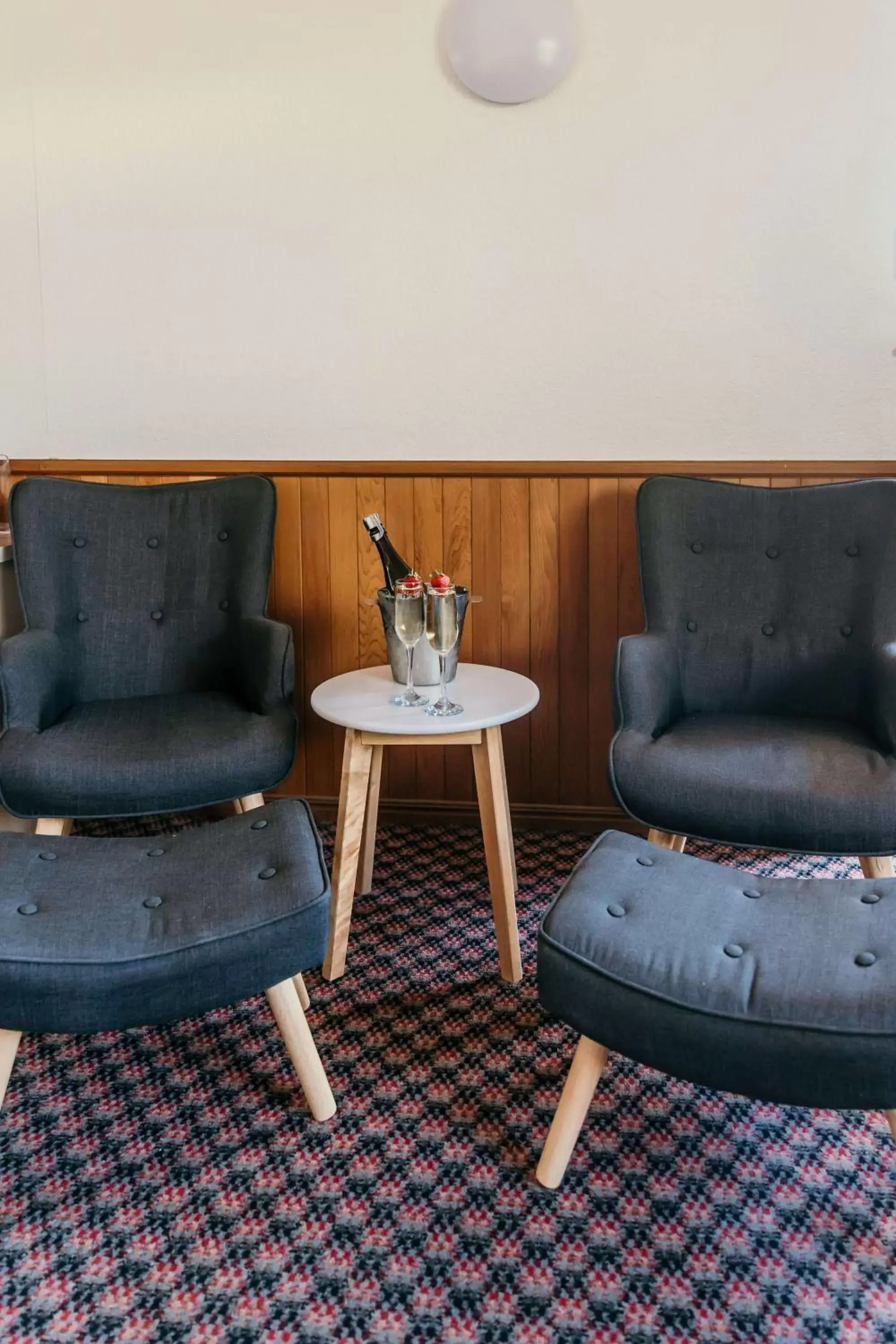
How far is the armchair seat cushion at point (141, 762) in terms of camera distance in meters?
2.01

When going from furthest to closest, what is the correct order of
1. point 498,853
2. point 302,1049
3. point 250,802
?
point 250,802 < point 498,853 < point 302,1049

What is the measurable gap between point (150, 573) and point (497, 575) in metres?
0.84

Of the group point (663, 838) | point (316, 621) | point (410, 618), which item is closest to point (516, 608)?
point (316, 621)

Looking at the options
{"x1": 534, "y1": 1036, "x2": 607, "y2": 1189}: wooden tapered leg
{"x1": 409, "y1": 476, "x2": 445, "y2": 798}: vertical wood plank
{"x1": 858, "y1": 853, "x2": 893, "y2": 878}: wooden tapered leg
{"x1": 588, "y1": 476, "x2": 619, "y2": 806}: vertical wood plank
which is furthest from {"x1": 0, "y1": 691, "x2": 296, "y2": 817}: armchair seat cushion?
{"x1": 858, "y1": 853, "x2": 893, "y2": 878}: wooden tapered leg

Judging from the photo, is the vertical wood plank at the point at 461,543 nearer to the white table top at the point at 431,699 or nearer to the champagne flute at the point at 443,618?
the white table top at the point at 431,699

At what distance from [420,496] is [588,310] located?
0.59 m

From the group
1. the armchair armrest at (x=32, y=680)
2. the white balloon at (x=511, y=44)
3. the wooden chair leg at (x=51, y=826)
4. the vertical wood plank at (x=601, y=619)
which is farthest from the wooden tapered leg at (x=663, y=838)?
the white balloon at (x=511, y=44)

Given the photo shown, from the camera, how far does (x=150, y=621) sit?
251cm

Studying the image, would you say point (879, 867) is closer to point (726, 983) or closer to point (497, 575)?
point (726, 983)

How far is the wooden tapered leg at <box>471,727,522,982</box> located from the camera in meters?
1.92

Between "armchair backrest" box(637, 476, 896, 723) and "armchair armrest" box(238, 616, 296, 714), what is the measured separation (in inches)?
31.2

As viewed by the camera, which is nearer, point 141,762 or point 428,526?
point 141,762

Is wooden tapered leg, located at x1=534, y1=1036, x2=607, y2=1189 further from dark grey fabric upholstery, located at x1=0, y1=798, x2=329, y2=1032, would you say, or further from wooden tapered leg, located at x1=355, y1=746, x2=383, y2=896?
wooden tapered leg, located at x1=355, y1=746, x2=383, y2=896

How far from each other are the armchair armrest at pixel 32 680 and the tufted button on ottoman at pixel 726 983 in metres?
1.27
